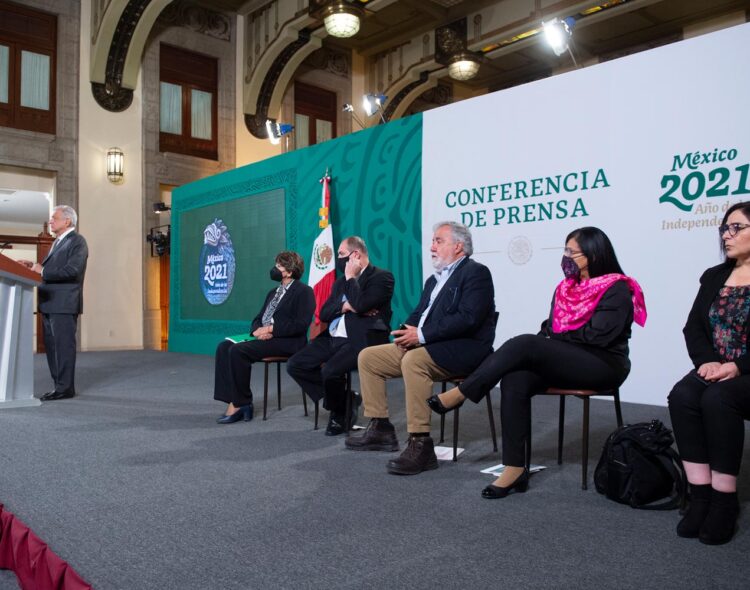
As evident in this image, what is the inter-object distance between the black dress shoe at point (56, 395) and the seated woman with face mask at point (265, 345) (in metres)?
1.54

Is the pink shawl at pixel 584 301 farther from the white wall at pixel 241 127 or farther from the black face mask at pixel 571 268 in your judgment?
the white wall at pixel 241 127

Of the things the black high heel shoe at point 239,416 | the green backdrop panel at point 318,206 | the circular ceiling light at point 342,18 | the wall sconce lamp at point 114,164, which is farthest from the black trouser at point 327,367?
the wall sconce lamp at point 114,164

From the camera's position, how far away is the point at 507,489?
230 centimetres

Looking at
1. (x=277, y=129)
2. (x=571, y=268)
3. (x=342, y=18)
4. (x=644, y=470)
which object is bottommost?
(x=644, y=470)

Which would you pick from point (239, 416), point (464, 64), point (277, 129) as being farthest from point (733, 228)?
point (464, 64)

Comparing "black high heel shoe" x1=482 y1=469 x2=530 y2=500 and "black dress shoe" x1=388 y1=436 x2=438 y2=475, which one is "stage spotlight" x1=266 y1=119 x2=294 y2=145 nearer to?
"black dress shoe" x1=388 y1=436 x2=438 y2=475

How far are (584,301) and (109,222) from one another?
851 cm

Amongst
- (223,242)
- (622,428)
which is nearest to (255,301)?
(223,242)

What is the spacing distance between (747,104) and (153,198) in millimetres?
8101

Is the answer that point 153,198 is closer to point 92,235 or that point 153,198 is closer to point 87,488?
point 92,235

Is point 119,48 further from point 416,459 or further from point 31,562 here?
point 31,562

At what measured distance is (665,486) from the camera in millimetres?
2199

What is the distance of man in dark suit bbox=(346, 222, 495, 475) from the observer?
8.85ft

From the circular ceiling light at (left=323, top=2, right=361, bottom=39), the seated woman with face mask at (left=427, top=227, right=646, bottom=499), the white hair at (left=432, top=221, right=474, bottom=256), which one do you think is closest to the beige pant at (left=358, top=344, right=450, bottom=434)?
the seated woman with face mask at (left=427, top=227, right=646, bottom=499)
